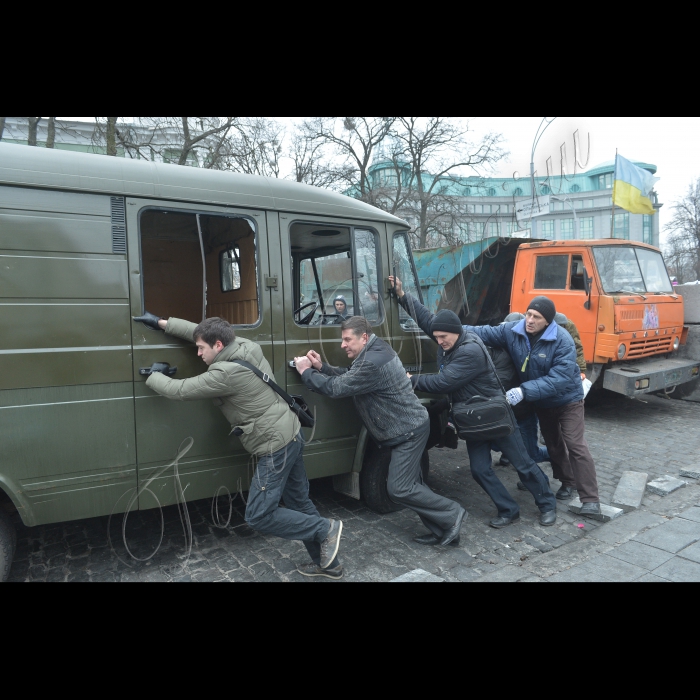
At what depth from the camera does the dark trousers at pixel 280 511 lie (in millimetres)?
3375

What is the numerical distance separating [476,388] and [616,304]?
437 cm

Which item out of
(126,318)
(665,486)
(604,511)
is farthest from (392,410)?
(665,486)

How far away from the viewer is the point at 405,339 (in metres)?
4.70

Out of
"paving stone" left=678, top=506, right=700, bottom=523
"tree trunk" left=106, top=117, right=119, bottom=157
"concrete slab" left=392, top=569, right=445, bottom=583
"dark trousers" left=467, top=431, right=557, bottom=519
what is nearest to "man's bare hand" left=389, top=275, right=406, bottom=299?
"dark trousers" left=467, top=431, right=557, bottom=519

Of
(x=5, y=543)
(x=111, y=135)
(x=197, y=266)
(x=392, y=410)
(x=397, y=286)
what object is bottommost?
(x=5, y=543)

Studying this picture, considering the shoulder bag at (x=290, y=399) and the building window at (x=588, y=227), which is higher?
the building window at (x=588, y=227)

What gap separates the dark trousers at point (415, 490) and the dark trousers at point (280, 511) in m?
0.64

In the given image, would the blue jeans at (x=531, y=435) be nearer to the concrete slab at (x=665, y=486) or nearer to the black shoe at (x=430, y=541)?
the concrete slab at (x=665, y=486)

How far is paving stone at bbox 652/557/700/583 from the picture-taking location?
3.51 m

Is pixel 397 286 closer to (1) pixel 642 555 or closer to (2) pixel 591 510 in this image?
(2) pixel 591 510

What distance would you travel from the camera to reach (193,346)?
3578 millimetres

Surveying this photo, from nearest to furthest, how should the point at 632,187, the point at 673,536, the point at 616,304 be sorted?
the point at 673,536
the point at 616,304
the point at 632,187

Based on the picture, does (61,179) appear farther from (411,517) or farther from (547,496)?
(547,496)

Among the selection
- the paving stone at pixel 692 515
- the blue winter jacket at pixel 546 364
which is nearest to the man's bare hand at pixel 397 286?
the blue winter jacket at pixel 546 364
